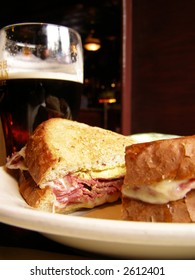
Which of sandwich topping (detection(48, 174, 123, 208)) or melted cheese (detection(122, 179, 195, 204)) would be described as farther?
sandwich topping (detection(48, 174, 123, 208))

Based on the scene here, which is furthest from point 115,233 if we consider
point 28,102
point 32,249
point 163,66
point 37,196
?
point 163,66

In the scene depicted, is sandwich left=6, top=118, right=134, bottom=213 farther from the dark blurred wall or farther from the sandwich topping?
the dark blurred wall

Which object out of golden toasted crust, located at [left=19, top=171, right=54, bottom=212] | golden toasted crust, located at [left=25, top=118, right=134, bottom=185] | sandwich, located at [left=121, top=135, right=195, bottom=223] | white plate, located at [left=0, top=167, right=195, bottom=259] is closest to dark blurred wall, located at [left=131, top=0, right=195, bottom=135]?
golden toasted crust, located at [left=25, top=118, right=134, bottom=185]

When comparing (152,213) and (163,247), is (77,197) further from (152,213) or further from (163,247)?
(163,247)

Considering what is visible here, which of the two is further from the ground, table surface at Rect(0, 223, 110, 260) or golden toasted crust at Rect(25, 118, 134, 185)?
golden toasted crust at Rect(25, 118, 134, 185)

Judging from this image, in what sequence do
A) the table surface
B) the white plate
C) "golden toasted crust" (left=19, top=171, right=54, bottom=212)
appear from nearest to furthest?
the white plate < the table surface < "golden toasted crust" (left=19, top=171, right=54, bottom=212)
